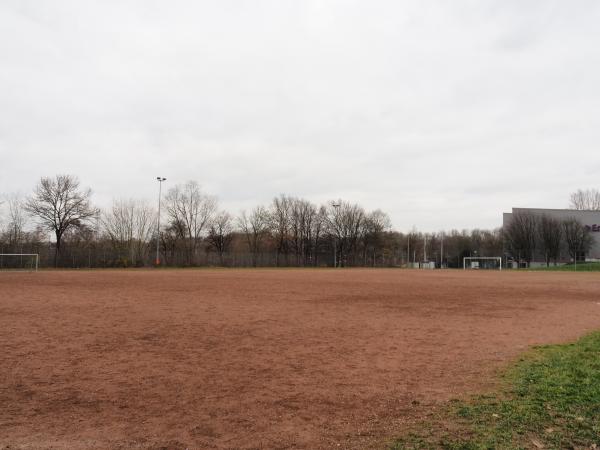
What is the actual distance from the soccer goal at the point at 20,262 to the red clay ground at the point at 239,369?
46353 mm

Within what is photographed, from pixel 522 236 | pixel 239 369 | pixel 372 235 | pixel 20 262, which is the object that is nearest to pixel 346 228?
Result: pixel 372 235

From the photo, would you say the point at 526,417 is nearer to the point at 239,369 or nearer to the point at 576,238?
the point at 239,369

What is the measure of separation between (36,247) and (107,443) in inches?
2625

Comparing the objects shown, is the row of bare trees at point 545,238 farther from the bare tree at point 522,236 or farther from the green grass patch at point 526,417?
the green grass patch at point 526,417

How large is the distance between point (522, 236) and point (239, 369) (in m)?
92.6

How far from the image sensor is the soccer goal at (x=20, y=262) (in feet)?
185

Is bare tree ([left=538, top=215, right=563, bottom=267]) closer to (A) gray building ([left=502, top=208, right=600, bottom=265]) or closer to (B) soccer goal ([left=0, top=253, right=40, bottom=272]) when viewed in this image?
(A) gray building ([left=502, top=208, right=600, bottom=265])

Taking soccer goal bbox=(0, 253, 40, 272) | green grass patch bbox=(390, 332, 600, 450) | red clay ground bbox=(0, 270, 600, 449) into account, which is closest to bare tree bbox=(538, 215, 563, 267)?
red clay ground bbox=(0, 270, 600, 449)

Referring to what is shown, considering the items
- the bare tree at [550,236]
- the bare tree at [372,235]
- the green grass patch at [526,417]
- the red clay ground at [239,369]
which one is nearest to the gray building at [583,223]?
the bare tree at [550,236]

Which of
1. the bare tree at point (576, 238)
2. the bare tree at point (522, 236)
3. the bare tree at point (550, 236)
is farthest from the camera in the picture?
the bare tree at point (522, 236)

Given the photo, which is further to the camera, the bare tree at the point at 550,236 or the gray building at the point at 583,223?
the gray building at the point at 583,223

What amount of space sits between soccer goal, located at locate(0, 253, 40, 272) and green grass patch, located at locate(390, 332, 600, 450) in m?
59.9

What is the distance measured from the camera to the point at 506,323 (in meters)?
14.0

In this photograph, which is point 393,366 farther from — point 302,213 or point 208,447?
point 302,213
